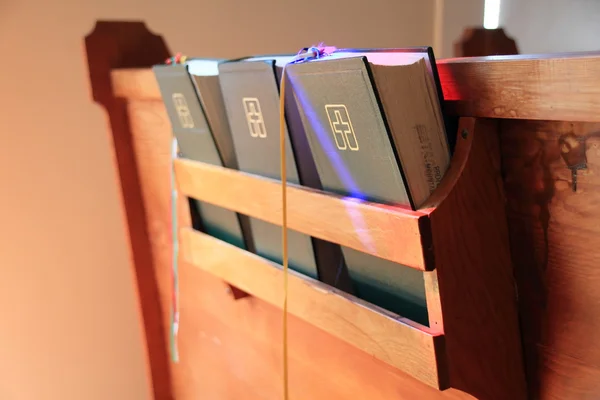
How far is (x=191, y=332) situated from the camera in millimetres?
1155

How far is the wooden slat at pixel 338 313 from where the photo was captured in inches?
22.2

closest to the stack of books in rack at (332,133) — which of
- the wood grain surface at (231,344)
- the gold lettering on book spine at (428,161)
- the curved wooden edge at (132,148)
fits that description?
the gold lettering on book spine at (428,161)

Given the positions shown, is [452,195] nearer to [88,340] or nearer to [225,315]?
[225,315]

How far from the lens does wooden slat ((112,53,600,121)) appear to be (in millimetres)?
459

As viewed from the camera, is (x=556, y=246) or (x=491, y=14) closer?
(x=556, y=246)

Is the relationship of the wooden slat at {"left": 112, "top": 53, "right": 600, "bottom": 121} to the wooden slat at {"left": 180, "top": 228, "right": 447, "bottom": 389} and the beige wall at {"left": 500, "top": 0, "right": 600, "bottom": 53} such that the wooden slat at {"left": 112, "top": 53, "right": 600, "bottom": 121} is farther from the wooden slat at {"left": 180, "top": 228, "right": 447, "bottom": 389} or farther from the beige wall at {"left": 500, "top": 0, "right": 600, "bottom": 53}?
the beige wall at {"left": 500, "top": 0, "right": 600, "bottom": 53}

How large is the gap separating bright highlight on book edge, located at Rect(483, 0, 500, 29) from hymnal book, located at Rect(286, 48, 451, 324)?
1.64 m

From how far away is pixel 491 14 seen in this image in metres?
2.07

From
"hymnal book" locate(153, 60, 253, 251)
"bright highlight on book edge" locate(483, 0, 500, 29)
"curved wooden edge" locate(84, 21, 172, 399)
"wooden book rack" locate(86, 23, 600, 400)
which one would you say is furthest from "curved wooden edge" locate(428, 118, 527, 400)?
"bright highlight on book edge" locate(483, 0, 500, 29)

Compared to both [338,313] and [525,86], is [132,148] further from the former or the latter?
[525,86]

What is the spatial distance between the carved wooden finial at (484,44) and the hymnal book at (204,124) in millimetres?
1019

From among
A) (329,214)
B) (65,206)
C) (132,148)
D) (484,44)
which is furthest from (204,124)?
(484,44)

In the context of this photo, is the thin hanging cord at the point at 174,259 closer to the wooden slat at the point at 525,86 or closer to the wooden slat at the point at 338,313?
the wooden slat at the point at 338,313

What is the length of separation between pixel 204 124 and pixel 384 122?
0.37 meters
